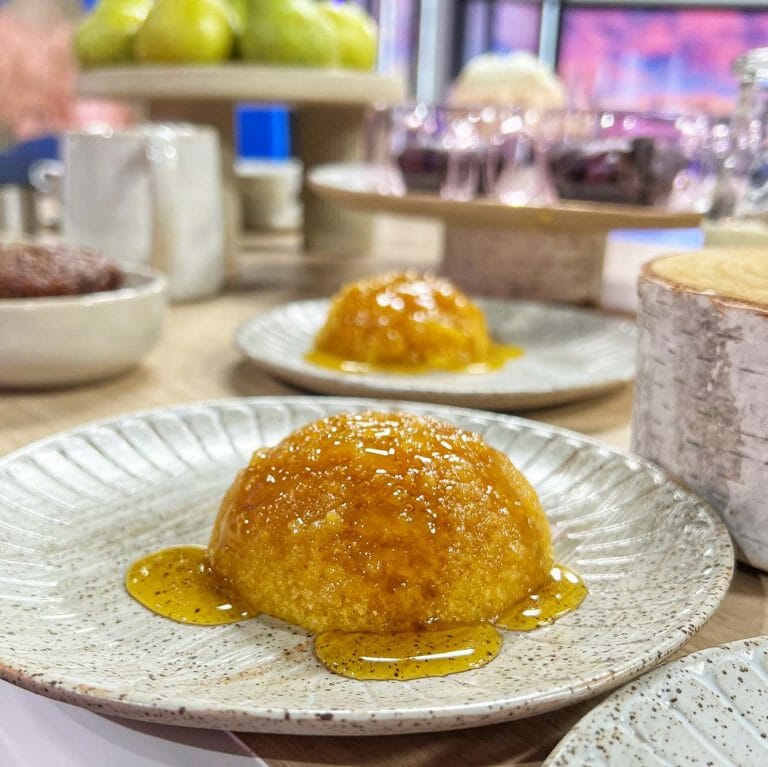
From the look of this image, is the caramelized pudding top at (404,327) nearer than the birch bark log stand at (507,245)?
Yes

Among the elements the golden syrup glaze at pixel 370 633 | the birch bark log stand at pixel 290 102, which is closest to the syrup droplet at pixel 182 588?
the golden syrup glaze at pixel 370 633

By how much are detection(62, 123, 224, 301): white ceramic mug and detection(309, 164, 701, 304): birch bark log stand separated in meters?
0.21

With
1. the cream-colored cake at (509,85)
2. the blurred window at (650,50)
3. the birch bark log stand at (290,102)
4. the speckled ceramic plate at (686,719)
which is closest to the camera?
the speckled ceramic plate at (686,719)

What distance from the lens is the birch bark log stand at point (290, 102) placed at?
142cm

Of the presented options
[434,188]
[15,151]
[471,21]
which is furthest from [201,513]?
[471,21]

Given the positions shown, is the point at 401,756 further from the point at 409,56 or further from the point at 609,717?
the point at 409,56

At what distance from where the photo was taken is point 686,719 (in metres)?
0.41

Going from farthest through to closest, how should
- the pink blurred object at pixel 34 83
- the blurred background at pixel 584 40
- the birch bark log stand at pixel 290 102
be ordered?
the blurred background at pixel 584 40, the pink blurred object at pixel 34 83, the birch bark log stand at pixel 290 102

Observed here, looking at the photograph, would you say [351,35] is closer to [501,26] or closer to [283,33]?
[283,33]

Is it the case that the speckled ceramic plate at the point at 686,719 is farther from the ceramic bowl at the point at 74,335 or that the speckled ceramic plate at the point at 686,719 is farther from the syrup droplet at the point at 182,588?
the ceramic bowl at the point at 74,335

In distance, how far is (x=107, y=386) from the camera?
39.2 inches

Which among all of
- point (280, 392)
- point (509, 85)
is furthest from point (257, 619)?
point (509, 85)

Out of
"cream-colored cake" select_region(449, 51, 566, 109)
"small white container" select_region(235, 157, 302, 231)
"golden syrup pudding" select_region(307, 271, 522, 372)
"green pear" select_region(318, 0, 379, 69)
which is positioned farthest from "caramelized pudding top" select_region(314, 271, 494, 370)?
"cream-colored cake" select_region(449, 51, 566, 109)

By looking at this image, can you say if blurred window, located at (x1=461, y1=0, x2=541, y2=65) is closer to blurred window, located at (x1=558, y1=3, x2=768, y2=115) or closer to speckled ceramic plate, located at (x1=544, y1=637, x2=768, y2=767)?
blurred window, located at (x1=558, y1=3, x2=768, y2=115)
